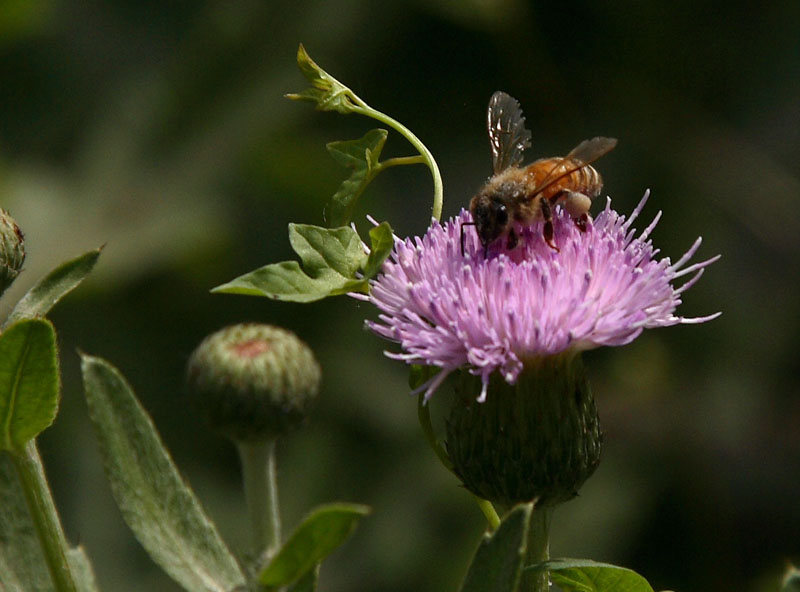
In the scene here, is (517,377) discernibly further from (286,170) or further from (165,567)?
(286,170)

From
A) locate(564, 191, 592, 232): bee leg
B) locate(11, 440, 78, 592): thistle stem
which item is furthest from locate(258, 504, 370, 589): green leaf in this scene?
locate(564, 191, 592, 232): bee leg

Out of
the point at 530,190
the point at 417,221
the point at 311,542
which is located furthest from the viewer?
the point at 417,221

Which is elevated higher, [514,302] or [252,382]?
[514,302]

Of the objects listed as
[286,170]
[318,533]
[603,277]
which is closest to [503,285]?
[603,277]

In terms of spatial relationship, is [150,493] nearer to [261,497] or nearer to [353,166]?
[261,497]

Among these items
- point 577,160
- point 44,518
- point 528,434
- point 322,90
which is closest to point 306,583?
point 44,518
